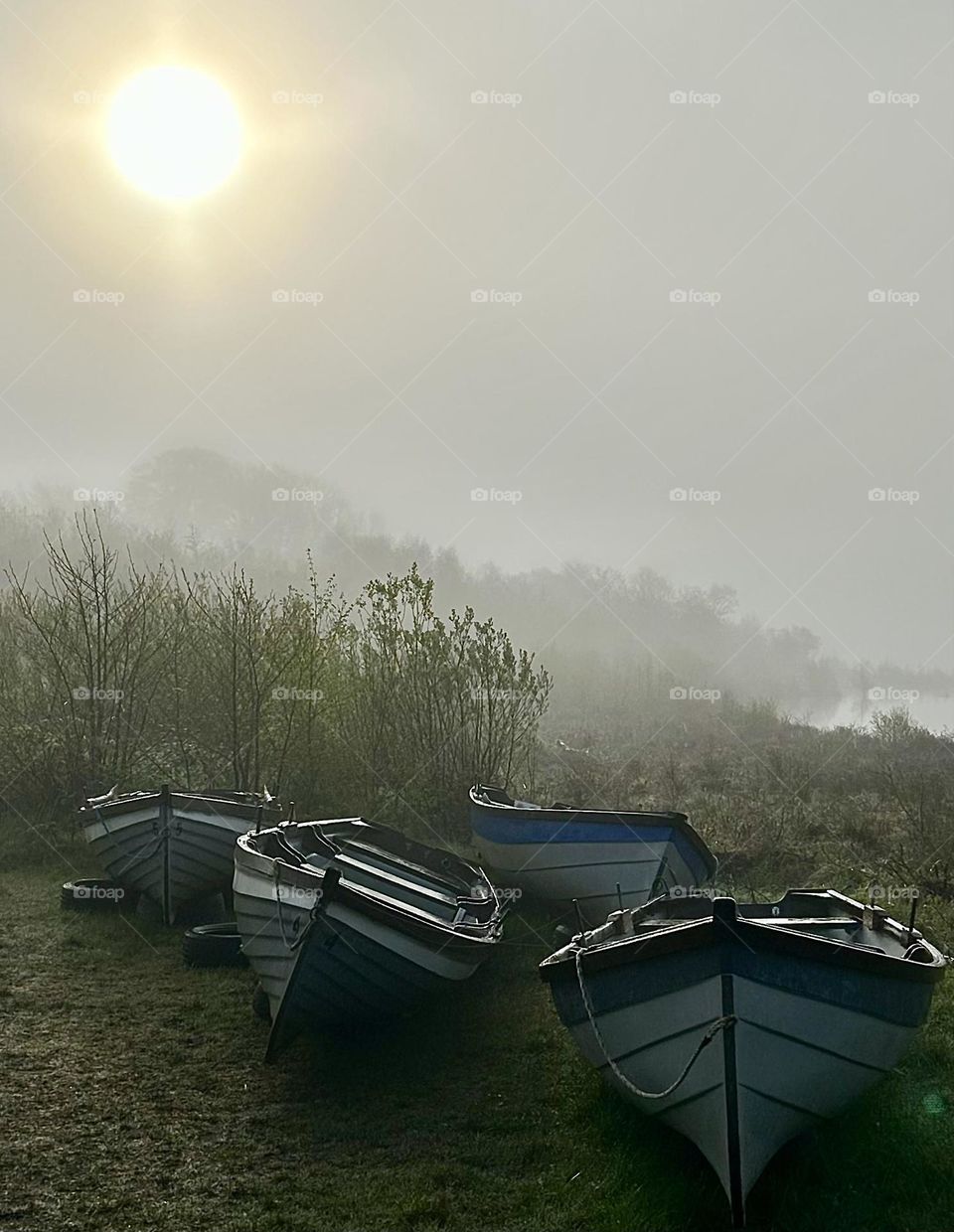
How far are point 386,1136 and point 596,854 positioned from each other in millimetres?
4355

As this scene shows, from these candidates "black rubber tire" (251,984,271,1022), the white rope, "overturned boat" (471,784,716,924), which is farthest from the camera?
"overturned boat" (471,784,716,924)

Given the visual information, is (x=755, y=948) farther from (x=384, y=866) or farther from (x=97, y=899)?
(x=97, y=899)

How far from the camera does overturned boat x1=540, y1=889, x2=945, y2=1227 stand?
15.2 ft

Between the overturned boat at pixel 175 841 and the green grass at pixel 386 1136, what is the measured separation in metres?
2.12

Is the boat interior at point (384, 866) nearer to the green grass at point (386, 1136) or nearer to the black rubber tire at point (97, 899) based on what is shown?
the green grass at point (386, 1136)

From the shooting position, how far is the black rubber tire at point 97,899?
1051cm

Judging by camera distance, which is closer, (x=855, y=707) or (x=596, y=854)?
(x=596, y=854)

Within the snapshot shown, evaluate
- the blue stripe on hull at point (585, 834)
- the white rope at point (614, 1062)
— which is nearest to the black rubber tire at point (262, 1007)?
the white rope at point (614, 1062)

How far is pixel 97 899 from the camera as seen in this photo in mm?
10625

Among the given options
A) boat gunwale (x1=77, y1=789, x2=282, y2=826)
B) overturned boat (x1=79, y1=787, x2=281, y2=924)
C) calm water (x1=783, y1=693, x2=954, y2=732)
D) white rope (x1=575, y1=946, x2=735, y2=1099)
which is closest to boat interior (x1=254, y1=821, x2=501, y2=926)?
boat gunwale (x1=77, y1=789, x2=282, y2=826)

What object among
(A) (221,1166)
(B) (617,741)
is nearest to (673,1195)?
(A) (221,1166)

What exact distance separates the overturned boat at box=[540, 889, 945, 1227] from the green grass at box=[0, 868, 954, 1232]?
340 mm

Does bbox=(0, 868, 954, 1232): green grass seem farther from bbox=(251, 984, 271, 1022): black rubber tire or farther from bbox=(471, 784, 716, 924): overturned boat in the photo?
bbox=(471, 784, 716, 924): overturned boat

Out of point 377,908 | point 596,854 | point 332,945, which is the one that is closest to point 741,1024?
point 377,908
